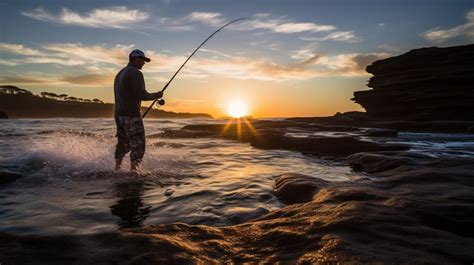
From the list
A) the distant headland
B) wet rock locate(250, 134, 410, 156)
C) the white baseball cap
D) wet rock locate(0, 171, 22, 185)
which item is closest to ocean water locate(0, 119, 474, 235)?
wet rock locate(0, 171, 22, 185)

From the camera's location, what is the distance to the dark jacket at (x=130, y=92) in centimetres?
717

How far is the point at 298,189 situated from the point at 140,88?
4877 millimetres

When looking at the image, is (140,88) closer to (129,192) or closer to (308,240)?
(129,192)

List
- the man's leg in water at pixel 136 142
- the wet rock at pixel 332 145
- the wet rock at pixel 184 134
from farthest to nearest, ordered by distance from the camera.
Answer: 1. the wet rock at pixel 184 134
2. the wet rock at pixel 332 145
3. the man's leg in water at pixel 136 142

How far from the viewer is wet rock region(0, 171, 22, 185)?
235 inches

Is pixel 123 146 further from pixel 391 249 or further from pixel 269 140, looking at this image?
pixel 269 140

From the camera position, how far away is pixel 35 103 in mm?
111562

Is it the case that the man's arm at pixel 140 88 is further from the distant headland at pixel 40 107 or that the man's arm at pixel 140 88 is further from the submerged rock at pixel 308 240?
the distant headland at pixel 40 107

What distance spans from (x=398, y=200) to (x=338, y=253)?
1777mm

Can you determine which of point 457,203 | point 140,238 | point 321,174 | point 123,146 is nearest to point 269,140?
point 321,174

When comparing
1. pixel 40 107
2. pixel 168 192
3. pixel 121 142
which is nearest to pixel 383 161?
pixel 168 192

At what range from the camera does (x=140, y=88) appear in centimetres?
725

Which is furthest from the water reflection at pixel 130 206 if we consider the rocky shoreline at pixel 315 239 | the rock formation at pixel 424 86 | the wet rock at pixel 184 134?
the rock formation at pixel 424 86

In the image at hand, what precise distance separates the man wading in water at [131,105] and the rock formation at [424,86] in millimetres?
34166
